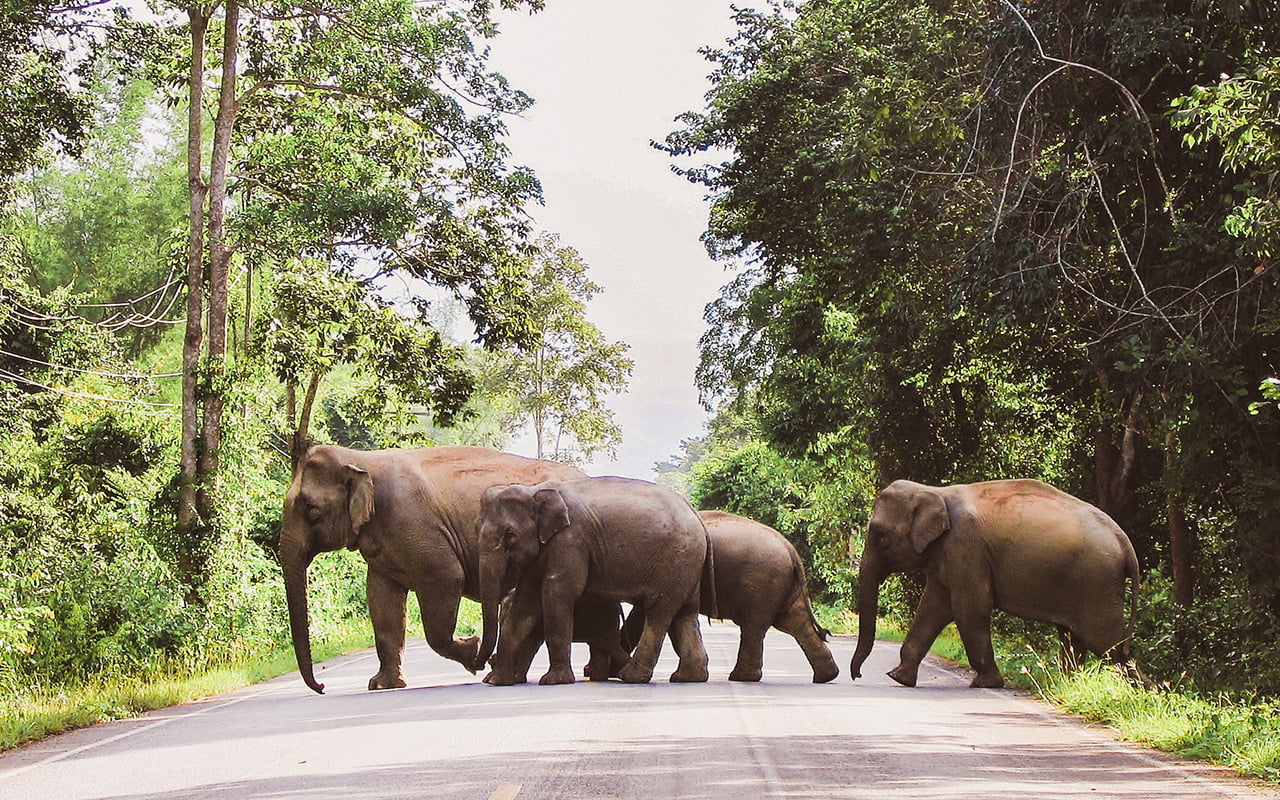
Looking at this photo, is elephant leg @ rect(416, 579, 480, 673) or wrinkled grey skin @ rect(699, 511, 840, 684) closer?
elephant leg @ rect(416, 579, 480, 673)

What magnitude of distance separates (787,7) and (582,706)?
21.0 meters

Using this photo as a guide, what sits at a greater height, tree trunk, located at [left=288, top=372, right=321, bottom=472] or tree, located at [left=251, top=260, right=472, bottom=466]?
tree, located at [left=251, top=260, right=472, bottom=466]

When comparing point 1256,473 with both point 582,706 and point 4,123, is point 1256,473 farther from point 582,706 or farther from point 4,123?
point 4,123

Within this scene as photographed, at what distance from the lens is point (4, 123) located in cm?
2350

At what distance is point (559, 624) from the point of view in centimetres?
A: 1572

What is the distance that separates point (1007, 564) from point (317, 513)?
299 inches

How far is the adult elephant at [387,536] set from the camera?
54.6 ft

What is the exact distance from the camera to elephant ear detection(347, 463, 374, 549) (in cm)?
1644

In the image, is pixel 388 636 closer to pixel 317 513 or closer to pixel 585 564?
pixel 317 513

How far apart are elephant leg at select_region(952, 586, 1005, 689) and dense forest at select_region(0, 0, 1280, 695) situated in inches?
87.1

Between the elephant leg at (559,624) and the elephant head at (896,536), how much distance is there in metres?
3.47

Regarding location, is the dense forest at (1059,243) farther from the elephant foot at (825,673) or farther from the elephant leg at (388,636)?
the elephant leg at (388,636)

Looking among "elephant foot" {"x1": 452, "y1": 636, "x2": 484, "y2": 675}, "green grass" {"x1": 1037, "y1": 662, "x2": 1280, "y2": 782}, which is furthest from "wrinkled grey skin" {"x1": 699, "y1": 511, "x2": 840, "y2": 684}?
"green grass" {"x1": 1037, "y1": 662, "x2": 1280, "y2": 782}

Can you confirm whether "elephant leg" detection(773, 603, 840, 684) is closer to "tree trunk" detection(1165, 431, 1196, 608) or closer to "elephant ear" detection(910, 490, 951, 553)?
"elephant ear" detection(910, 490, 951, 553)
